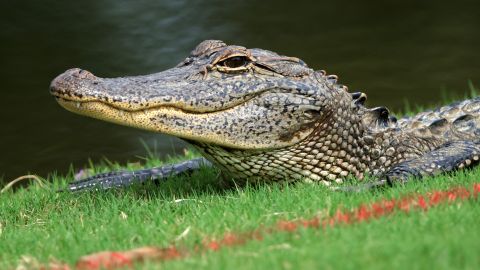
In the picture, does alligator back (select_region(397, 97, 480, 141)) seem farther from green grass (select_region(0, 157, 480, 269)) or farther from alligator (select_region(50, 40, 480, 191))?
green grass (select_region(0, 157, 480, 269))

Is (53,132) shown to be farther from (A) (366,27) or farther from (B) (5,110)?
(A) (366,27)

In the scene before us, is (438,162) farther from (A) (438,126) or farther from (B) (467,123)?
(B) (467,123)

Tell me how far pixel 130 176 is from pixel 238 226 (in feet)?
8.26

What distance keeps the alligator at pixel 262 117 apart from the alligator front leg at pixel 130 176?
0.93 m

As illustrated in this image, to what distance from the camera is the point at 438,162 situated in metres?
5.70

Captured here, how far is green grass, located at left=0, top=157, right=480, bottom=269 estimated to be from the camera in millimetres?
3537

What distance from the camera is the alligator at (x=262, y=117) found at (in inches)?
220

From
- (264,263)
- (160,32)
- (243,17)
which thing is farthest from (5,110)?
(264,263)

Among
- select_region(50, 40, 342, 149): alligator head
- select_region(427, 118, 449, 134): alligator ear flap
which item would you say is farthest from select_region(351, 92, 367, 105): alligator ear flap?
select_region(427, 118, 449, 134): alligator ear flap

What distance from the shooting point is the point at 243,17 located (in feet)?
47.2

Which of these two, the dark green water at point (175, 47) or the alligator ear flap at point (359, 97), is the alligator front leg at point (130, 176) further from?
the dark green water at point (175, 47)

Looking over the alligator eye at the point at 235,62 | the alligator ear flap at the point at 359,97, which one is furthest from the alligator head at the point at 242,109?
the alligator ear flap at the point at 359,97

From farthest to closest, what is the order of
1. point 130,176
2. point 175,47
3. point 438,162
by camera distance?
1. point 175,47
2. point 130,176
3. point 438,162

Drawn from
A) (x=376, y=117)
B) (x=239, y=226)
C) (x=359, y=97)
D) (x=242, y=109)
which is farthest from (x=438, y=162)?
(x=239, y=226)
